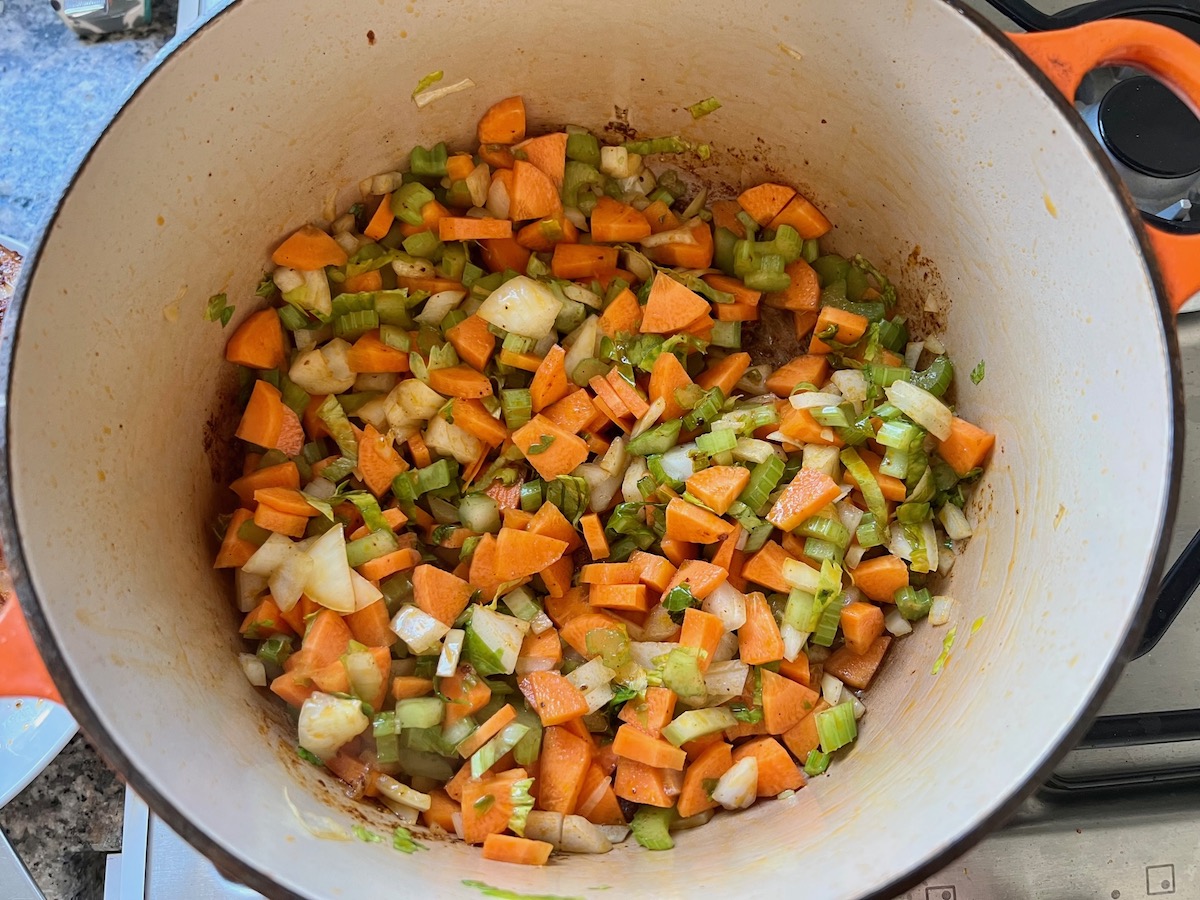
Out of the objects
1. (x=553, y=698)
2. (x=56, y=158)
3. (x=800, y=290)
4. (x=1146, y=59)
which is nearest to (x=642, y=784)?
(x=553, y=698)

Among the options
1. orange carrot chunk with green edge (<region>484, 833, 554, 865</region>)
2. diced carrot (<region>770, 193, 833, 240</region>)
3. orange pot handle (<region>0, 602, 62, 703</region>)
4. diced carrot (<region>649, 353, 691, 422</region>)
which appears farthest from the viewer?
diced carrot (<region>770, 193, 833, 240</region>)

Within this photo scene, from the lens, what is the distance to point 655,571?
1.29 meters

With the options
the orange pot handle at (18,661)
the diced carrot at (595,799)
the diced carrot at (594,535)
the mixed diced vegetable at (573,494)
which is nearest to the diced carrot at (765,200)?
the mixed diced vegetable at (573,494)

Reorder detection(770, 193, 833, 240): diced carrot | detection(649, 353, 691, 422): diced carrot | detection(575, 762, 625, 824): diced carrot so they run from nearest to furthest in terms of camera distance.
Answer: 1. detection(575, 762, 625, 824): diced carrot
2. detection(649, 353, 691, 422): diced carrot
3. detection(770, 193, 833, 240): diced carrot

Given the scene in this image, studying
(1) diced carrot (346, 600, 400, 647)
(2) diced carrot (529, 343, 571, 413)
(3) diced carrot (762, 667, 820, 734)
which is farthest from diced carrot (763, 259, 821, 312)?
(1) diced carrot (346, 600, 400, 647)

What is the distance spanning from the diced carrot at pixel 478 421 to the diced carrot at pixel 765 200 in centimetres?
55

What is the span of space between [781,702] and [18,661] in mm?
939

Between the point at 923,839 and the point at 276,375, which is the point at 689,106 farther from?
the point at 923,839

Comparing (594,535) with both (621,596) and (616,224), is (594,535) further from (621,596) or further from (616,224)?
(616,224)

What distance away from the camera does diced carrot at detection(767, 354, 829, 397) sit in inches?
55.2

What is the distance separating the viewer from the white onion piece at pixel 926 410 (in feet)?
4.17

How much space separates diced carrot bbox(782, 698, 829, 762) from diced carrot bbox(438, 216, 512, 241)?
34.0 inches

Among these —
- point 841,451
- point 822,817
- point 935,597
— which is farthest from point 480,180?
point 822,817

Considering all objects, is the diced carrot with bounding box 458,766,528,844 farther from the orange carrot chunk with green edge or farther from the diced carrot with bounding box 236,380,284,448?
the diced carrot with bounding box 236,380,284,448
